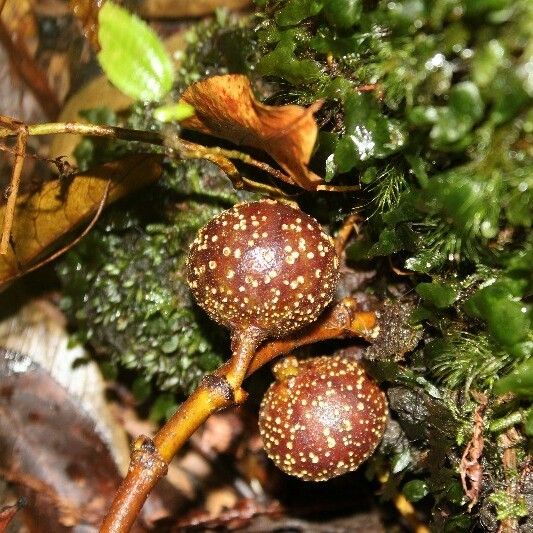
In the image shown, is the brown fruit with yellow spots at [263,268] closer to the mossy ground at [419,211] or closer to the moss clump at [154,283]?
the mossy ground at [419,211]

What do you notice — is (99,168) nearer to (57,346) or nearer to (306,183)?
(306,183)

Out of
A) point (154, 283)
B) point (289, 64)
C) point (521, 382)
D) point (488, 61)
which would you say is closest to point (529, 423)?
point (521, 382)

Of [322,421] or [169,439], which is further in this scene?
[322,421]

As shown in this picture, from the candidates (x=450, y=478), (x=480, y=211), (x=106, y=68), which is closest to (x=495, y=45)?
(x=480, y=211)

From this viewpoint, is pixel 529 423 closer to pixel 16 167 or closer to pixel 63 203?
pixel 16 167

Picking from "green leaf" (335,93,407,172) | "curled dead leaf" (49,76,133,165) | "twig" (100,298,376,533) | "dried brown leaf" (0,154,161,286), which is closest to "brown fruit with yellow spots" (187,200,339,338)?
"twig" (100,298,376,533)

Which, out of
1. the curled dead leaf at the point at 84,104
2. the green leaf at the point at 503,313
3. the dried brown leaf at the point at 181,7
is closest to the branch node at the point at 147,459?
the green leaf at the point at 503,313

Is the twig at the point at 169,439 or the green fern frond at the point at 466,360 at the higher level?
the twig at the point at 169,439
